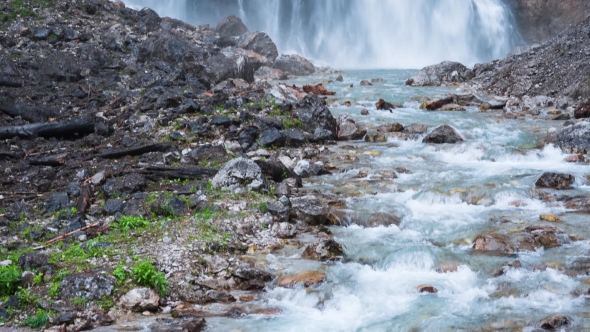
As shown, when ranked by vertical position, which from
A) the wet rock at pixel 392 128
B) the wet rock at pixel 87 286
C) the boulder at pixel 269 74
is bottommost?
the wet rock at pixel 87 286

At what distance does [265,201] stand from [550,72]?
1371 centimetres

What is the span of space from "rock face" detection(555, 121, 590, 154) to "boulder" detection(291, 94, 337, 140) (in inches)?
206

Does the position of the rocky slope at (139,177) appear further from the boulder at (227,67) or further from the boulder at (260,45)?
the boulder at (260,45)

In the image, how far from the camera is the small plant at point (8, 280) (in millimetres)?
5320

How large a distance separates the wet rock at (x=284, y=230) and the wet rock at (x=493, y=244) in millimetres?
2482

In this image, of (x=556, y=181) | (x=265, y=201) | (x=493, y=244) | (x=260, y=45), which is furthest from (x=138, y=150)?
(x=260, y=45)

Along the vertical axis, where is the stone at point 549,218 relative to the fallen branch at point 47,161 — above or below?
below

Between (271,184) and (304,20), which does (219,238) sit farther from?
(304,20)

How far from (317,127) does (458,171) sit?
12.7 ft

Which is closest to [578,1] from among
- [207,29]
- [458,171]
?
[207,29]

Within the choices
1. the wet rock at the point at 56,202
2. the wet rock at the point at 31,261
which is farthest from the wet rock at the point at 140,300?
the wet rock at the point at 56,202

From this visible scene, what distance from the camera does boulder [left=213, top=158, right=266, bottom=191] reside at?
8734 millimetres

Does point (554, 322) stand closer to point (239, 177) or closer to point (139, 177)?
point (239, 177)

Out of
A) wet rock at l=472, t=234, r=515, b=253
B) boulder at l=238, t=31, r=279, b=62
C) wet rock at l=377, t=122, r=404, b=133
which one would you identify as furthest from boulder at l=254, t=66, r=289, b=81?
wet rock at l=472, t=234, r=515, b=253
